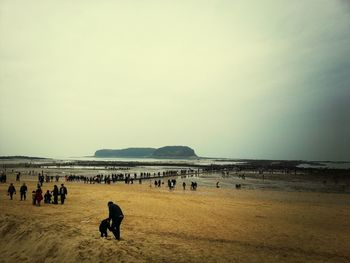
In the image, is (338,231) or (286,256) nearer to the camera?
(286,256)

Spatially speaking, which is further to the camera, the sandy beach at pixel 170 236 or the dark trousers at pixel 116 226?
the dark trousers at pixel 116 226

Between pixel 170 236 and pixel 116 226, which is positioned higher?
pixel 116 226

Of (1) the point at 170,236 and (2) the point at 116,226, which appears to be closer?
(2) the point at 116,226

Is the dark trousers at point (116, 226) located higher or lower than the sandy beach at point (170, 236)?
higher

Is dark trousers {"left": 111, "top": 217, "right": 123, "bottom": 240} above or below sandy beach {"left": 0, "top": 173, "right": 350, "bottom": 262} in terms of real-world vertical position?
above

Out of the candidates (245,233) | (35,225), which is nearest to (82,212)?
(35,225)

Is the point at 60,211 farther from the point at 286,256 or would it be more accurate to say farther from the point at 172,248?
the point at 286,256

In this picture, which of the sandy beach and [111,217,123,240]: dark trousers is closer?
the sandy beach

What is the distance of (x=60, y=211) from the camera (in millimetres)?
18625

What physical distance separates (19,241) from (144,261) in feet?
22.7

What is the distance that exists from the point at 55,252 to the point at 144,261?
158 inches

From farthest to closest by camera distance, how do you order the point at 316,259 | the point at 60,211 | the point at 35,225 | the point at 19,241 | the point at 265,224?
the point at 60,211 → the point at 265,224 → the point at 35,225 → the point at 19,241 → the point at 316,259

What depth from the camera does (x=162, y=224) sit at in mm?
16250

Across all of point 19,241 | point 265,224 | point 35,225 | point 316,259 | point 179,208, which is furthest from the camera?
point 179,208
